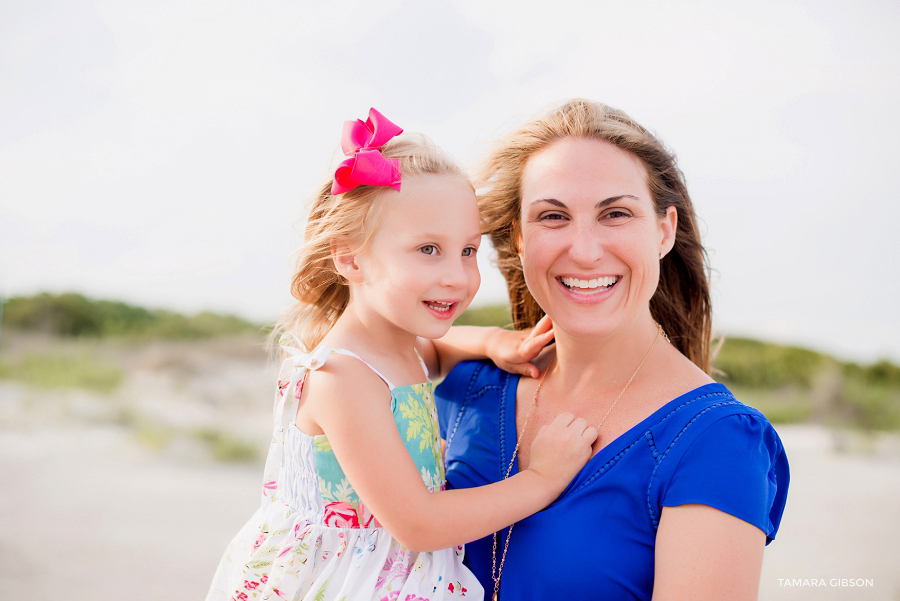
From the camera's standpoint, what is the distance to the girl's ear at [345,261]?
198 cm

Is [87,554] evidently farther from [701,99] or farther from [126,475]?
[701,99]

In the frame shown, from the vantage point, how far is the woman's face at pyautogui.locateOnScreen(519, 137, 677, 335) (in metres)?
1.90

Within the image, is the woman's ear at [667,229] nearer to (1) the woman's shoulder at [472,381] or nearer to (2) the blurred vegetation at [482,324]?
(1) the woman's shoulder at [472,381]

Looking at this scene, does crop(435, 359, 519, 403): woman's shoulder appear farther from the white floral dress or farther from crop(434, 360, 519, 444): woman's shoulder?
the white floral dress

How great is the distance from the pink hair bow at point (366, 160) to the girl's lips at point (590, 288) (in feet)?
1.87

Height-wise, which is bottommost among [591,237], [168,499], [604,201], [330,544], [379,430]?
[168,499]

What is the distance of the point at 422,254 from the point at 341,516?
733 mm

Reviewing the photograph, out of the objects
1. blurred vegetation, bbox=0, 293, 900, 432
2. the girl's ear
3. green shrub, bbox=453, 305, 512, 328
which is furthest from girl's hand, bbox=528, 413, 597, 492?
green shrub, bbox=453, 305, 512, 328

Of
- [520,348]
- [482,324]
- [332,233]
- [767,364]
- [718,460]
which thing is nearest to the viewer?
[718,460]

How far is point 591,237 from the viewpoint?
1889mm

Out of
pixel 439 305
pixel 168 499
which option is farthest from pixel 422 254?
pixel 168 499

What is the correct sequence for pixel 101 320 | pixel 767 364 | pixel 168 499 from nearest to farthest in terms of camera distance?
pixel 168 499 < pixel 767 364 < pixel 101 320

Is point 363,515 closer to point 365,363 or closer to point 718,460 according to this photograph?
point 365,363

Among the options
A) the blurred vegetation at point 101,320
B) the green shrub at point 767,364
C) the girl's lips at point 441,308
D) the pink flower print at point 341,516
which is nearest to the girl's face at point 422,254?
the girl's lips at point 441,308
